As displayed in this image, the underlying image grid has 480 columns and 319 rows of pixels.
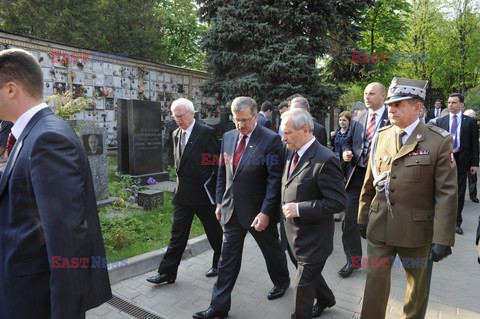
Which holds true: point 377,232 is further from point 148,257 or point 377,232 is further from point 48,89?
point 48,89

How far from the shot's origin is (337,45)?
14602mm

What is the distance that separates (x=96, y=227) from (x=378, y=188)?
2.19 meters

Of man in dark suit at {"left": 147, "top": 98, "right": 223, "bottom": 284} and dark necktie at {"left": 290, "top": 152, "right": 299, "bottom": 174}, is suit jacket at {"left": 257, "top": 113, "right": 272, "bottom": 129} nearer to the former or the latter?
man in dark suit at {"left": 147, "top": 98, "right": 223, "bottom": 284}

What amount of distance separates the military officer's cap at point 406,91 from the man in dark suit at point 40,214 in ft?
7.73

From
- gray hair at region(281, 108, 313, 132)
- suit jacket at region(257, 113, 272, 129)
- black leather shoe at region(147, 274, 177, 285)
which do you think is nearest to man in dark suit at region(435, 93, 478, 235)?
suit jacket at region(257, 113, 272, 129)

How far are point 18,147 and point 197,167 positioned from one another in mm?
2576

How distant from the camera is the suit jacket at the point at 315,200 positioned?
9.15 feet

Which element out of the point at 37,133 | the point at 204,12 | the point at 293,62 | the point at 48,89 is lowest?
the point at 37,133

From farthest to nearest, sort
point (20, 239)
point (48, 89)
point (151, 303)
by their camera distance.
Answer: point (48, 89), point (151, 303), point (20, 239)

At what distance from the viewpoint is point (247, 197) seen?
3.50 metres

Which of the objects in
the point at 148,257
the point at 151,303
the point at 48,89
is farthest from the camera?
the point at 48,89

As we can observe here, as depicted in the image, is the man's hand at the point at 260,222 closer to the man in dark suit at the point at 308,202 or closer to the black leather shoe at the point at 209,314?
the man in dark suit at the point at 308,202

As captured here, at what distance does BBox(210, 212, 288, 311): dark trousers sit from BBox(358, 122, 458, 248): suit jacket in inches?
44.9

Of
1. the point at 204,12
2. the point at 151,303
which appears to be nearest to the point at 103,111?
the point at 204,12
